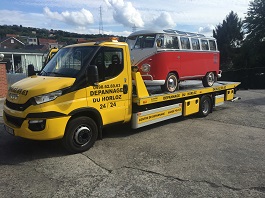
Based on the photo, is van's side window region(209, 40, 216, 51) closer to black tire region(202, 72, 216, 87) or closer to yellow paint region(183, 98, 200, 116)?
black tire region(202, 72, 216, 87)

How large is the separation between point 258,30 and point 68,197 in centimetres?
4102

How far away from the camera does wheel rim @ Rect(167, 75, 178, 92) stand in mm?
8784

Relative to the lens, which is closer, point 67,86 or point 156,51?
point 67,86

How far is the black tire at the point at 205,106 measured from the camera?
32.9 ft

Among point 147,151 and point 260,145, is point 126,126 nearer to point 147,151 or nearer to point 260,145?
point 147,151

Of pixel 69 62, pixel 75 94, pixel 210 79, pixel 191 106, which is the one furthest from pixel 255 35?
pixel 75 94

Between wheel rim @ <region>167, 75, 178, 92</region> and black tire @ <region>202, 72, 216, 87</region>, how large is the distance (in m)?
2.18

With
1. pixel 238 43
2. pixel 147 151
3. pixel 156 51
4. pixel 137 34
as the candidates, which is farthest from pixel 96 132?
pixel 238 43

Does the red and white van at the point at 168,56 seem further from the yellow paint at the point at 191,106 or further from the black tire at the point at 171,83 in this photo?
A: the yellow paint at the point at 191,106

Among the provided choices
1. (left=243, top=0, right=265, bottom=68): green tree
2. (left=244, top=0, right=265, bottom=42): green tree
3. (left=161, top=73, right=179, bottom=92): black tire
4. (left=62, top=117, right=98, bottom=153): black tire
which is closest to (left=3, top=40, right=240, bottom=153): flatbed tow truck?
Answer: (left=62, top=117, right=98, bottom=153): black tire

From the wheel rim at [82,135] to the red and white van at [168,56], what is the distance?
2.84 m

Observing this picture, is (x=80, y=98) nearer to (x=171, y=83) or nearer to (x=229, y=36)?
(x=171, y=83)

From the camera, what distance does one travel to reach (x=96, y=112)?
20.5ft

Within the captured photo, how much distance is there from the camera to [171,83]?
29.1 ft
